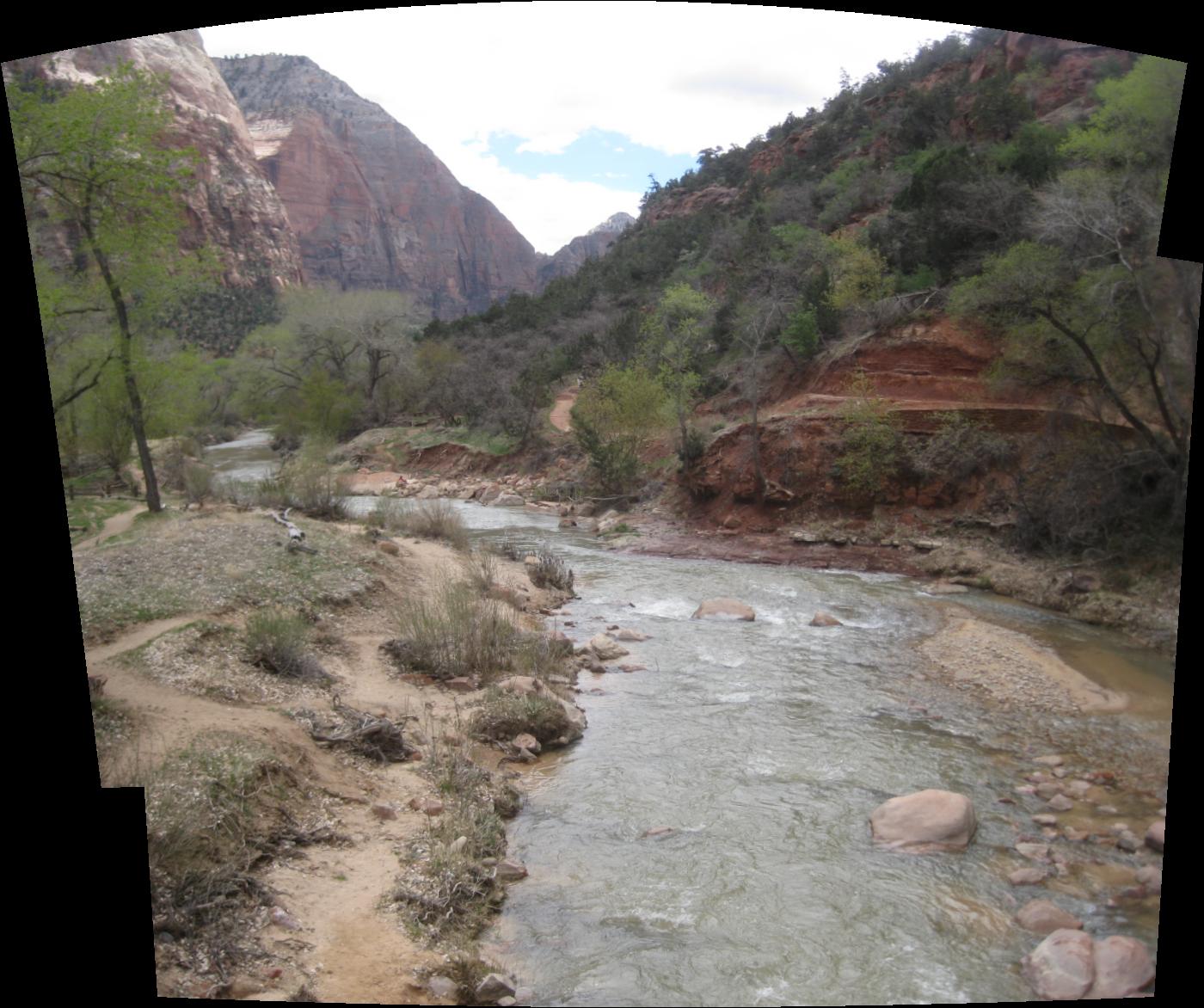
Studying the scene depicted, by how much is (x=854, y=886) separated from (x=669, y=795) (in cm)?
213

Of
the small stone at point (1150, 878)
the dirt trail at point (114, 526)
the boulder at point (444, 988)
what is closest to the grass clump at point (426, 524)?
the dirt trail at point (114, 526)

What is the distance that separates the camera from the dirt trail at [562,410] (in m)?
Answer: 37.0

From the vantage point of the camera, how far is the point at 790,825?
705 cm

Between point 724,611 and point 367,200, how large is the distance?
407 ft

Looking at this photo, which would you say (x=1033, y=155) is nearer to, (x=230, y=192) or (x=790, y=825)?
(x=790, y=825)

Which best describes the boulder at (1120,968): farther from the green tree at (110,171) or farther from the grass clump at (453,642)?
the grass clump at (453,642)

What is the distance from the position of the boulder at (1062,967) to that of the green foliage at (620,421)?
2337 centimetres

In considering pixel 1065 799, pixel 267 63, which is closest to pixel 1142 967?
pixel 1065 799

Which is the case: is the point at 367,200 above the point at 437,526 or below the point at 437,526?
above

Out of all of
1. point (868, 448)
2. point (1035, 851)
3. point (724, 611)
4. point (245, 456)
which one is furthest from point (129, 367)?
point (245, 456)

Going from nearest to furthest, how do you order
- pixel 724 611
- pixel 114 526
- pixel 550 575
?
pixel 114 526 < pixel 724 611 < pixel 550 575

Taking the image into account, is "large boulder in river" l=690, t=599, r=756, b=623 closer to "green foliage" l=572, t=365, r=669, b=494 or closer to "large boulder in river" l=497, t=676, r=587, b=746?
"large boulder in river" l=497, t=676, r=587, b=746

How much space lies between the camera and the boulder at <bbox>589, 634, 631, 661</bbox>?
41.0ft

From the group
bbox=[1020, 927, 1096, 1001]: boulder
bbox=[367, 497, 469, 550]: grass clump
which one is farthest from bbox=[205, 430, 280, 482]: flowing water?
bbox=[1020, 927, 1096, 1001]: boulder
